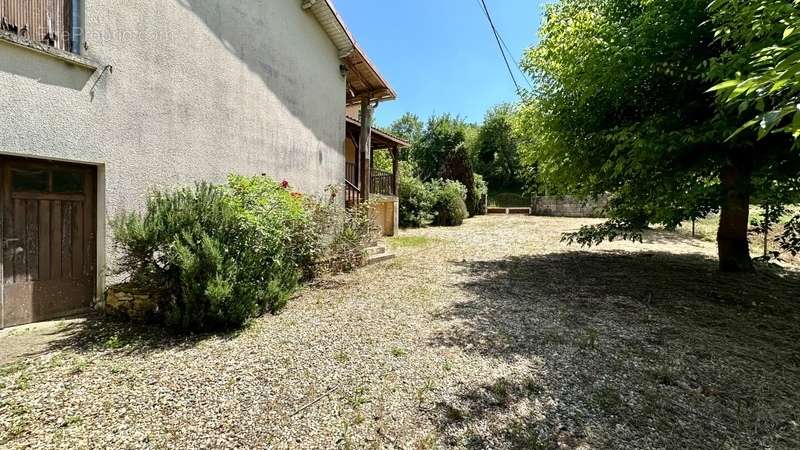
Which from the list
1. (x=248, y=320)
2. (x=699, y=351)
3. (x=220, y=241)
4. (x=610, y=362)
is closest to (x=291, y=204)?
(x=220, y=241)

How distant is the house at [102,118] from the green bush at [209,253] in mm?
628

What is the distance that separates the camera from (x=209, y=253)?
13.9 ft

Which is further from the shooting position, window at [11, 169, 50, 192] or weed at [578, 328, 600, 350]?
window at [11, 169, 50, 192]

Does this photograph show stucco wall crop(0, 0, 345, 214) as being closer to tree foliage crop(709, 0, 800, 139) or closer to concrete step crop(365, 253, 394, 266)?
concrete step crop(365, 253, 394, 266)

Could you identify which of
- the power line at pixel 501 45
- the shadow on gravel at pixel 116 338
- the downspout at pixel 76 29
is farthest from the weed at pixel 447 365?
the power line at pixel 501 45

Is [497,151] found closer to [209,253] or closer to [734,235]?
[734,235]

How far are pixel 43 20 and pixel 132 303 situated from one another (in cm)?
363

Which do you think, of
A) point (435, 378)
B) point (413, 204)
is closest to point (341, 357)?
point (435, 378)

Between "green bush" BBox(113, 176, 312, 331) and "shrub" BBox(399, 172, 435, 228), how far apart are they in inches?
514

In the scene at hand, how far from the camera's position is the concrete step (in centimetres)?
873

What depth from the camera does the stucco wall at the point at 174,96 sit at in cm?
425

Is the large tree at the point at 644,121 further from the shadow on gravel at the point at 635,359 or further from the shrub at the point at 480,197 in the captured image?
the shrub at the point at 480,197

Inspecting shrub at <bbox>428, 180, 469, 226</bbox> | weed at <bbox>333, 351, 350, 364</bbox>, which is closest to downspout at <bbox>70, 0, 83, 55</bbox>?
weed at <bbox>333, 351, 350, 364</bbox>

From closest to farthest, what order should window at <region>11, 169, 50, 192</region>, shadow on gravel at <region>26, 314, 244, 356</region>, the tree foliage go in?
the tree foliage
shadow on gravel at <region>26, 314, 244, 356</region>
window at <region>11, 169, 50, 192</region>
